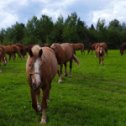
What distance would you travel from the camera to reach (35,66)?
920 cm

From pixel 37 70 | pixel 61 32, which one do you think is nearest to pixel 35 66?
pixel 37 70

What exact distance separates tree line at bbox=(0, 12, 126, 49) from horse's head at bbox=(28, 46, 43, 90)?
263ft

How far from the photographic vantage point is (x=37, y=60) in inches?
367

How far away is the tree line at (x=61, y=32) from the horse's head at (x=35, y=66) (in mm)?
80287

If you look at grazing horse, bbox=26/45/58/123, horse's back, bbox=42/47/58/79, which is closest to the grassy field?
grazing horse, bbox=26/45/58/123

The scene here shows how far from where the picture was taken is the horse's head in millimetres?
9000

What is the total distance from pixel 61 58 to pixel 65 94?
513cm

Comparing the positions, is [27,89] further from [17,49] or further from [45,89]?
[17,49]

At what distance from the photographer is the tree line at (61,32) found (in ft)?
309

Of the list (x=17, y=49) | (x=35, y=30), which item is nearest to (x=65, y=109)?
(x=17, y=49)

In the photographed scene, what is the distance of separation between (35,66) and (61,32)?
294ft

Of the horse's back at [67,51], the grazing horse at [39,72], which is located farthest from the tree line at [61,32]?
the grazing horse at [39,72]

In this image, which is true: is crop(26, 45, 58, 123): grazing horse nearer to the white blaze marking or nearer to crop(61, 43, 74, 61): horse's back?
the white blaze marking

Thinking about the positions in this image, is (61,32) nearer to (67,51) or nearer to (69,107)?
(67,51)
